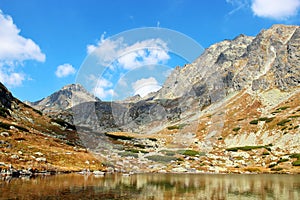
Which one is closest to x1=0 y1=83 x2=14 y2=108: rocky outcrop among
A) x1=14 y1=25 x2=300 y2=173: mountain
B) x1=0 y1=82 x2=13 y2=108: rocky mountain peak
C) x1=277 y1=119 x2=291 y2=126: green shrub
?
x1=0 y1=82 x2=13 y2=108: rocky mountain peak

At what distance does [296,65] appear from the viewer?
164 m

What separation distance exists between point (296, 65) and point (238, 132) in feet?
240

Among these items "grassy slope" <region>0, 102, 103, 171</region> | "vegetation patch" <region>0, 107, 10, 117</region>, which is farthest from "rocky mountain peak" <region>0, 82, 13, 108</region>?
"grassy slope" <region>0, 102, 103, 171</region>

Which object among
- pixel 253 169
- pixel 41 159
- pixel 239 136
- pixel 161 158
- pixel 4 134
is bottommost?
pixel 253 169

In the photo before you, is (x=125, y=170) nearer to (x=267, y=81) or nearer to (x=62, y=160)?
(x=62, y=160)

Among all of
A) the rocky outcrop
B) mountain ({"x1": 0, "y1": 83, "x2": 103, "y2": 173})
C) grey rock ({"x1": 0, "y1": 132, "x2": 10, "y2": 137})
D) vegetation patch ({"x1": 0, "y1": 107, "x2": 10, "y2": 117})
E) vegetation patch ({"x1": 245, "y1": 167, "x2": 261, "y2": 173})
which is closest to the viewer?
mountain ({"x1": 0, "y1": 83, "x2": 103, "y2": 173})

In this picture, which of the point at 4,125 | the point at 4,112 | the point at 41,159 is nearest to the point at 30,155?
the point at 41,159

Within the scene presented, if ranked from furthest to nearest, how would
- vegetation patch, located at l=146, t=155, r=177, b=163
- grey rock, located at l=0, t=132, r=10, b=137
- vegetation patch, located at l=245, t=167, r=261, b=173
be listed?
vegetation patch, located at l=146, t=155, r=177, b=163, vegetation patch, located at l=245, t=167, r=261, b=173, grey rock, located at l=0, t=132, r=10, b=137

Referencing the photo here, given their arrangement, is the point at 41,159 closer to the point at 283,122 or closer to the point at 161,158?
the point at 161,158

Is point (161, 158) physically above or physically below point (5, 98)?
below

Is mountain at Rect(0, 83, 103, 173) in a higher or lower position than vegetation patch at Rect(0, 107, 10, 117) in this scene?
lower

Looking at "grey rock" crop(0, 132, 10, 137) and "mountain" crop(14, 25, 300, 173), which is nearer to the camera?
"grey rock" crop(0, 132, 10, 137)

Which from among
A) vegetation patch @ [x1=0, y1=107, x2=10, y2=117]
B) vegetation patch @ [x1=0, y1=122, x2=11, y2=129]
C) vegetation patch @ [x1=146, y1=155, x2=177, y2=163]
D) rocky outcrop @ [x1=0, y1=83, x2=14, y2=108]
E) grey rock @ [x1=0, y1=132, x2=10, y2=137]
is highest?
rocky outcrop @ [x1=0, y1=83, x2=14, y2=108]

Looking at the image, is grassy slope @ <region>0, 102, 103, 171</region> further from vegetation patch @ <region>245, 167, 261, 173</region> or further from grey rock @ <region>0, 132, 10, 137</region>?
vegetation patch @ <region>245, 167, 261, 173</region>
